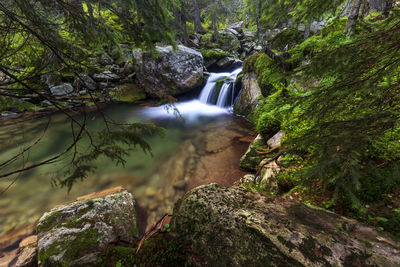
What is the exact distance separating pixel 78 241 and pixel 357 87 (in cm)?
419

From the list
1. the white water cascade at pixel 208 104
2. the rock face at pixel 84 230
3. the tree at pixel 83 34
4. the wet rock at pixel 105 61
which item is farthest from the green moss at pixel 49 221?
the wet rock at pixel 105 61

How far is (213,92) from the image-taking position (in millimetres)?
12852

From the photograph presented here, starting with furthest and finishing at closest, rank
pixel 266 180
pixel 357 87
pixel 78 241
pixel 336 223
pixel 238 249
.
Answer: pixel 266 180 < pixel 78 241 < pixel 357 87 < pixel 336 223 < pixel 238 249

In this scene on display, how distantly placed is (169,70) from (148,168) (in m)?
8.86

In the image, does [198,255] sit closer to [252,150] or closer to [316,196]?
[316,196]

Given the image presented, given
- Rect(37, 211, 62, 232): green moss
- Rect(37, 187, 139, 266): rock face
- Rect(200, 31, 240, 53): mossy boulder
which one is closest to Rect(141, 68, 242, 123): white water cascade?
Rect(37, 187, 139, 266): rock face

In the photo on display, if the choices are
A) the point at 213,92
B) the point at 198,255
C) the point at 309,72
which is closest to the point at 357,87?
Answer: the point at 309,72

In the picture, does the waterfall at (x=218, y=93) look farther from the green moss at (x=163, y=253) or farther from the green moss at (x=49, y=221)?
the green moss at (x=163, y=253)

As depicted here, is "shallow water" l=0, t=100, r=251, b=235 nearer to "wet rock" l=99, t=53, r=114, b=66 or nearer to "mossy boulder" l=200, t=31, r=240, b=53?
"wet rock" l=99, t=53, r=114, b=66

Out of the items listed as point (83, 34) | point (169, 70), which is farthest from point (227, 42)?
point (83, 34)

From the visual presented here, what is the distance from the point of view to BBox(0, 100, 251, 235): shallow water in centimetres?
435

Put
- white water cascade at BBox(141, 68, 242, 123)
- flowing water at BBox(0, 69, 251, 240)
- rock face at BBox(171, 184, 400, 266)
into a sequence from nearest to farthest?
rock face at BBox(171, 184, 400, 266), flowing water at BBox(0, 69, 251, 240), white water cascade at BBox(141, 68, 242, 123)

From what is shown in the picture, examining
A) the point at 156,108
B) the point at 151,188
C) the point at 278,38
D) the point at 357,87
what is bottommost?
the point at 151,188

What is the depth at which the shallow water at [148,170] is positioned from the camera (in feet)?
14.3
